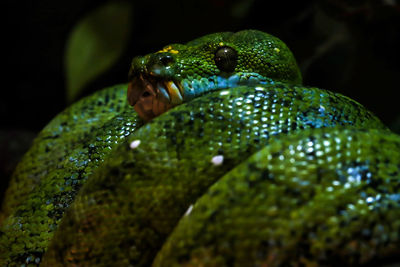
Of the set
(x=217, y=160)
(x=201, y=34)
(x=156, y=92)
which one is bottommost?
(x=201, y=34)

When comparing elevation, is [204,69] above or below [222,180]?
above

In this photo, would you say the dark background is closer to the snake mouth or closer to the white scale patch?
the snake mouth

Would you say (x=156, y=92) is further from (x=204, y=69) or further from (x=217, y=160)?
(x=217, y=160)

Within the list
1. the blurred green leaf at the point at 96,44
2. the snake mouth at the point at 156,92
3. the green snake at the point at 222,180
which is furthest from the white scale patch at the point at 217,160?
the blurred green leaf at the point at 96,44

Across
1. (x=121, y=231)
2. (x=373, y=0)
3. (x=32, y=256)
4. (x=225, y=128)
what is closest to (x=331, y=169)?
(x=225, y=128)

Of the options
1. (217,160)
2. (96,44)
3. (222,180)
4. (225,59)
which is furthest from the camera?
(96,44)

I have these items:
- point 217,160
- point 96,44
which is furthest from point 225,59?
point 96,44

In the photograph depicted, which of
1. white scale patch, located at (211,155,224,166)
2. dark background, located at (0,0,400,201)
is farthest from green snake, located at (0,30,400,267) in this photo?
dark background, located at (0,0,400,201)

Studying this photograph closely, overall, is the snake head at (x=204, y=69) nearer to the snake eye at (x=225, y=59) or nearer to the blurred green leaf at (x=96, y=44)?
the snake eye at (x=225, y=59)
